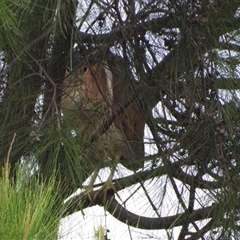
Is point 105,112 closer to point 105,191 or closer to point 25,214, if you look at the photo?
point 105,191

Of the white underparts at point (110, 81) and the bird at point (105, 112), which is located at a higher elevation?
the white underparts at point (110, 81)

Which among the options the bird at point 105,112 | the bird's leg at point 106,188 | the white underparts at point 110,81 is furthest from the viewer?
the bird's leg at point 106,188

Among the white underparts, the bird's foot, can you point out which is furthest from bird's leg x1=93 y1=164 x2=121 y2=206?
the white underparts

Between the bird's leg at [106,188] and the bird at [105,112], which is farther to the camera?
the bird's leg at [106,188]

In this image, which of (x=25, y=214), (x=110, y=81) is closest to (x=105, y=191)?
(x=110, y=81)

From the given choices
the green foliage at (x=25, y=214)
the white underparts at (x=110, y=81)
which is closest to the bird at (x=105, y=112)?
the white underparts at (x=110, y=81)

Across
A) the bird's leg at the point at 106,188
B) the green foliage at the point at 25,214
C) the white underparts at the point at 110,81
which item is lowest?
the green foliage at the point at 25,214

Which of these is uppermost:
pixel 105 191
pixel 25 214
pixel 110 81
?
pixel 110 81

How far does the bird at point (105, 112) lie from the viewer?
6.58 feet

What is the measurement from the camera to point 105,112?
83.4 inches

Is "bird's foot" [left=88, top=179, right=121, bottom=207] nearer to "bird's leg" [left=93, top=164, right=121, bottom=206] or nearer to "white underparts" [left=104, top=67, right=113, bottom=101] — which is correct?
"bird's leg" [left=93, top=164, right=121, bottom=206]

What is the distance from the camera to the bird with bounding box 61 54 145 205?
2006 millimetres

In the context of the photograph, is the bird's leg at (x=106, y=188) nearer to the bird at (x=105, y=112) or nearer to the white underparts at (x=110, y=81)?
the bird at (x=105, y=112)

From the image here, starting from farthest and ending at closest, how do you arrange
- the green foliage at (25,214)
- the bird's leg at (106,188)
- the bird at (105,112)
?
the bird's leg at (106,188), the bird at (105,112), the green foliage at (25,214)
